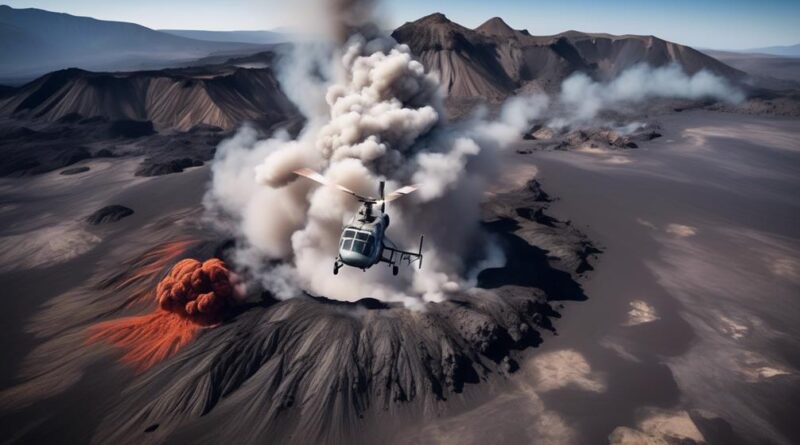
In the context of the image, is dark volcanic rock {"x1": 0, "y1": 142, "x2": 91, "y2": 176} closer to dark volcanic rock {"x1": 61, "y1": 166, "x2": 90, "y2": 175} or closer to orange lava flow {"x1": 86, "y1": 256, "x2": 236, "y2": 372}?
dark volcanic rock {"x1": 61, "y1": 166, "x2": 90, "y2": 175}

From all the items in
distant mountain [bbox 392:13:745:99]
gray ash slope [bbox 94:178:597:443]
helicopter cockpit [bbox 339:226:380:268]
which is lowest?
gray ash slope [bbox 94:178:597:443]

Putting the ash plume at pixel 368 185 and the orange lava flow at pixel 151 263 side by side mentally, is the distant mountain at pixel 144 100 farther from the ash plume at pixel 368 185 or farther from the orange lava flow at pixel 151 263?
the ash plume at pixel 368 185

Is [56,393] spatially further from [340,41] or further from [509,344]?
[340,41]

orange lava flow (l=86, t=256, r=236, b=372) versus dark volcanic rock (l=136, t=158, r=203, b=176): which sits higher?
dark volcanic rock (l=136, t=158, r=203, b=176)

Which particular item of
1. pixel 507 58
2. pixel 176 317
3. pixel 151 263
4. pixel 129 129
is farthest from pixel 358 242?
pixel 507 58

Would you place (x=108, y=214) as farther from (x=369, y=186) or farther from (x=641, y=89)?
(x=641, y=89)

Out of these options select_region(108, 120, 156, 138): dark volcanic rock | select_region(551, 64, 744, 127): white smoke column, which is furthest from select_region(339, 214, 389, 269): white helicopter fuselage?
select_region(551, 64, 744, 127): white smoke column
